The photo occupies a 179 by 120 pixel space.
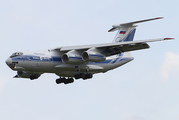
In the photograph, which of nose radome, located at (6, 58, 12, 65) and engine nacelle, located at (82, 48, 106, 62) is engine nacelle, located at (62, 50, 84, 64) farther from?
nose radome, located at (6, 58, 12, 65)

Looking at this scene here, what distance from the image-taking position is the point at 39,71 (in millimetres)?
21688

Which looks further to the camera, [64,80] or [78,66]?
[64,80]

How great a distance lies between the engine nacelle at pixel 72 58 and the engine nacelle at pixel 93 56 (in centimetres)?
32

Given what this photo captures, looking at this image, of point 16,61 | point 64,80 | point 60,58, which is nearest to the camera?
point 16,61

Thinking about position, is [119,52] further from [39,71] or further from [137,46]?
[39,71]

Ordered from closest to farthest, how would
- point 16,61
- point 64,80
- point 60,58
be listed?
point 16,61 < point 60,58 < point 64,80

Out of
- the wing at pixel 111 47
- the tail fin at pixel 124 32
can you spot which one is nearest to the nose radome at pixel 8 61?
the wing at pixel 111 47

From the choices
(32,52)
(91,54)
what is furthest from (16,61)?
(91,54)

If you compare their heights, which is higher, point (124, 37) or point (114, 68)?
point (124, 37)

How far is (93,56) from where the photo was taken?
21344 mm

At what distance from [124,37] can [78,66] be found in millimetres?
4045

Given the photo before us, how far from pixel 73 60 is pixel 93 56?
45.7 inches

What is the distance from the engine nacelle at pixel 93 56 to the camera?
2130 cm

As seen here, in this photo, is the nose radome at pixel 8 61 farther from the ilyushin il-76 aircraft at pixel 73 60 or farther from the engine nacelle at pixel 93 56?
the engine nacelle at pixel 93 56
